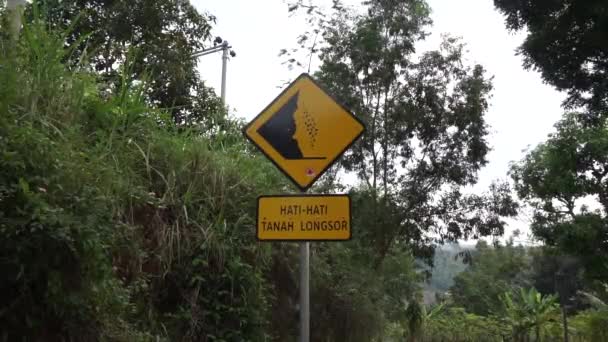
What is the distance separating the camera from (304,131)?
4.11 meters

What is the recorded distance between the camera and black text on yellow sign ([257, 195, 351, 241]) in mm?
3820

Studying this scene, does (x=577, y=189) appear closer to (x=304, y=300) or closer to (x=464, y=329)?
(x=464, y=329)

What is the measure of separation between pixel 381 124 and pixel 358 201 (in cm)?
171

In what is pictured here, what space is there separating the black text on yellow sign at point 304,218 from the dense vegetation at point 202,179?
933 mm

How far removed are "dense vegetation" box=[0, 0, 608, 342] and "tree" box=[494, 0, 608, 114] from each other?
0.08 ft

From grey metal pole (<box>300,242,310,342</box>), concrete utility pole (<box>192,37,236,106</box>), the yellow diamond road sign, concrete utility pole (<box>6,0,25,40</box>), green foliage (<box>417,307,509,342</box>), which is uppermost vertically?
concrete utility pole (<box>192,37,236,106</box>)

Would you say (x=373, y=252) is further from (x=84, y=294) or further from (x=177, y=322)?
(x=84, y=294)

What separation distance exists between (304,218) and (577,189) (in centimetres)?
1510

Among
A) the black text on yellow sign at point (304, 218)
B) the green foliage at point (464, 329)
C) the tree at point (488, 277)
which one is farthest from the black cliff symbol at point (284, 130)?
the tree at point (488, 277)

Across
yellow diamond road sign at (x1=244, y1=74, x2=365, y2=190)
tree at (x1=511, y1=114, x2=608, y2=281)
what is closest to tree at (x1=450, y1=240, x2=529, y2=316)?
tree at (x1=511, y1=114, x2=608, y2=281)

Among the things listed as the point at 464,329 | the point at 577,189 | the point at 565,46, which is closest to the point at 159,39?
the point at 565,46

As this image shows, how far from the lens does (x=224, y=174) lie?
18.7ft

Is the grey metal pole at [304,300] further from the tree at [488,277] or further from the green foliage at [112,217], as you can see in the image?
the tree at [488,277]

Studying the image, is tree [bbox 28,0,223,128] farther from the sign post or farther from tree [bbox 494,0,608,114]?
the sign post
